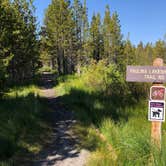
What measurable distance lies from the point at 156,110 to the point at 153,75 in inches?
26.3

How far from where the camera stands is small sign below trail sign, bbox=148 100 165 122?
18.7 ft

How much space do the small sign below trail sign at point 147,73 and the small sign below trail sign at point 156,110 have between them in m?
0.42

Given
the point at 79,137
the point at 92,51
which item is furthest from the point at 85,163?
the point at 92,51

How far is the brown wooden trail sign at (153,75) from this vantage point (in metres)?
5.67

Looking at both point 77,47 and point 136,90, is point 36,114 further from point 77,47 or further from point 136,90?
point 77,47

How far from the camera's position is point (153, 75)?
5.77m

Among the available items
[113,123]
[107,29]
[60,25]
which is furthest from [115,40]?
[113,123]

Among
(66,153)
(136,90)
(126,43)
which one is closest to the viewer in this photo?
(66,153)

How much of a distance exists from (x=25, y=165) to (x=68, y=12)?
35.2 meters

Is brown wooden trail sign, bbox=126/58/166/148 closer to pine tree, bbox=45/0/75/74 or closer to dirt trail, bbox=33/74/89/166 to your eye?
dirt trail, bbox=33/74/89/166

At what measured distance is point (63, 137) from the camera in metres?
8.44

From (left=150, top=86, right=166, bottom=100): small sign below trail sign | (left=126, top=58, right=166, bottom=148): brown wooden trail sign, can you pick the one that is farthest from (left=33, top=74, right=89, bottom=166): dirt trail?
(left=150, top=86, right=166, bottom=100): small sign below trail sign

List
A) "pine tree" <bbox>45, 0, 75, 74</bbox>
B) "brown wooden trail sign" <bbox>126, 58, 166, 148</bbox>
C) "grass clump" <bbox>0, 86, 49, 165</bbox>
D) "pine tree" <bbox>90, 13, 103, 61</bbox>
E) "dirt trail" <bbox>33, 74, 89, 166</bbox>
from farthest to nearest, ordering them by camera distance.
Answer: "pine tree" <bbox>90, 13, 103, 61</bbox> < "pine tree" <bbox>45, 0, 75, 74</bbox> < "grass clump" <bbox>0, 86, 49, 165</bbox> < "dirt trail" <bbox>33, 74, 89, 166</bbox> < "brown wooden trail sign" <bbox>126, 58, 166, 148</bbox>

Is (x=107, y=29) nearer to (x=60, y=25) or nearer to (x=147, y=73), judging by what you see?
(x=60, y=25)
